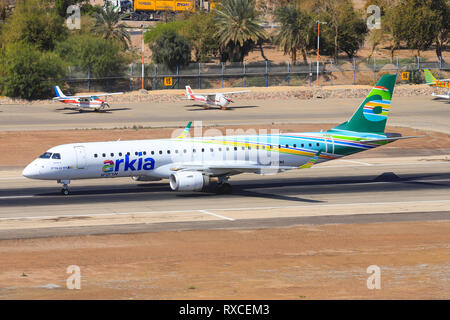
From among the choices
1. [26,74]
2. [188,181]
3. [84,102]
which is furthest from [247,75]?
[188,181]

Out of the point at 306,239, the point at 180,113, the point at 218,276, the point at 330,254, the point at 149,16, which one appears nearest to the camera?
the point at 218,276

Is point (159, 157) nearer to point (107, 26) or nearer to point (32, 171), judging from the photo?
point (32, 171)

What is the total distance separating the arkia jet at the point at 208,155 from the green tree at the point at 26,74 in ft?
193

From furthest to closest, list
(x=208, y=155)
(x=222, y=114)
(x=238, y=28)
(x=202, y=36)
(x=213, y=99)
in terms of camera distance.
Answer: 1. (x=202, y=36)
2. (x=238, y=28)
3. (x=213, y=99)
4. (x=222, y=114)
5. (x=208, y=155)

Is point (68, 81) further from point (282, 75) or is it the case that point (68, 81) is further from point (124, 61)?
point (282, 75)

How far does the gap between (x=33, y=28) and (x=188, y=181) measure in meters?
82.5

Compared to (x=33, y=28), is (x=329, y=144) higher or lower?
lower

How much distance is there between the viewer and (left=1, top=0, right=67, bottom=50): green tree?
117188 mm

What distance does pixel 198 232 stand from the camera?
37938 millimetres

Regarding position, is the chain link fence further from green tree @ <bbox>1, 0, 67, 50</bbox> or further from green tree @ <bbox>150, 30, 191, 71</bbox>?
green tree @ <bbox>1, 0, 67, 50</bbox>

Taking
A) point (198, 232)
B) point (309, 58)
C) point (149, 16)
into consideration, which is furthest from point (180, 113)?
→ point (149, 16)

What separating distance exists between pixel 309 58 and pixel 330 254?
10475 cm

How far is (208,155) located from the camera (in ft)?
156

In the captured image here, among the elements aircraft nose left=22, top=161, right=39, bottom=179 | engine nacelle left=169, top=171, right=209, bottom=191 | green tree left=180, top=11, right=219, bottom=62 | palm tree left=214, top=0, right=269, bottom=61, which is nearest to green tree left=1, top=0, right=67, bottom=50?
green tree left=180, top=11, right=219, bottom=62
